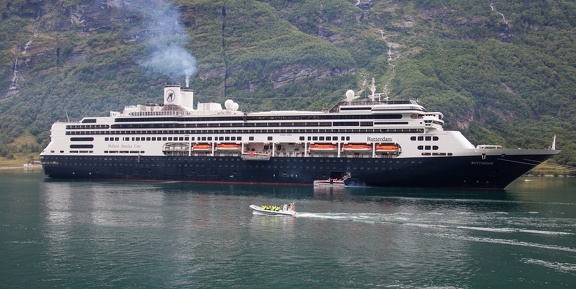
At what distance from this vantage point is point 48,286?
4131cm

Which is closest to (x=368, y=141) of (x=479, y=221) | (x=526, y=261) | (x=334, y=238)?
(x=479, y=221)

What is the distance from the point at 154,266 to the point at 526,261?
83.8 feet

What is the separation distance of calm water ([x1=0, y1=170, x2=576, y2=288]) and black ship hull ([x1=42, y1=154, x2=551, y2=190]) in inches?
369

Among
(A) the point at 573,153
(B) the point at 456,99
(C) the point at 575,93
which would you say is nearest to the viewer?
(A) the point at 573,153

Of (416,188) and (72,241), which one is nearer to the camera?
(72,241)

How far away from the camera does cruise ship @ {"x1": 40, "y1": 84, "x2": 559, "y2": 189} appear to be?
301 feet

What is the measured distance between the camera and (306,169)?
9925 centimetres

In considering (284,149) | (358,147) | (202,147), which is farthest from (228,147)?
(358,147)

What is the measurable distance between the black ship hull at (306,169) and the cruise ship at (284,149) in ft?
0.45

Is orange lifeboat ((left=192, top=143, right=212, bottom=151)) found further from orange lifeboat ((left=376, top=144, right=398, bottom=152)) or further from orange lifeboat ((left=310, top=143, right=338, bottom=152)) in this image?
orange lifeboat ((left=376, top=144, right=398, bottom=152))

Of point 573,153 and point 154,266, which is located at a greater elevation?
point 573,153

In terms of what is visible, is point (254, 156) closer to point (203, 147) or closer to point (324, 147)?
point (203, 147)

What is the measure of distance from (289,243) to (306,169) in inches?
1834

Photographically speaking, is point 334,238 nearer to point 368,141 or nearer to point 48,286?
point 48,286
